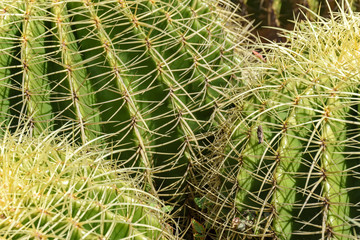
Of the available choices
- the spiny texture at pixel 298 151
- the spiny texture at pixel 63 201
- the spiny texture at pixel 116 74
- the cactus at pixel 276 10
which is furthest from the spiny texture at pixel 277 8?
the spiny texture at pixel 63 201

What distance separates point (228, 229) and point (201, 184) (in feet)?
1.12

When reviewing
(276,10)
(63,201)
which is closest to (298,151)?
(63,201)

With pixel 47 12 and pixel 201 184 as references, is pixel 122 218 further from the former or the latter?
pixel 47 12

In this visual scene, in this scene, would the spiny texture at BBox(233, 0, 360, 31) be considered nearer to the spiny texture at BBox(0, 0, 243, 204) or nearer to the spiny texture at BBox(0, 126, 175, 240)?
the spiny texture at BBox(0, 0, 243, 204)

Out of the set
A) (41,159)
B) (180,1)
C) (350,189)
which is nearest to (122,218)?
(41,159)

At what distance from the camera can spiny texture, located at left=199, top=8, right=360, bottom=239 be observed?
58.9 inches

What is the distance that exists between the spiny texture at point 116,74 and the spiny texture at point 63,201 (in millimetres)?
338

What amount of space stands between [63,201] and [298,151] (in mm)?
681

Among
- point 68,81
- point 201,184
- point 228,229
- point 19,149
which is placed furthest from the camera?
point 201,184

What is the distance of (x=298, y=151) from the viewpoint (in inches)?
62.0

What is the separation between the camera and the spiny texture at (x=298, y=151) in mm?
1497

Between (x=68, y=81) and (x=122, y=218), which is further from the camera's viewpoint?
(x=68, y=81)

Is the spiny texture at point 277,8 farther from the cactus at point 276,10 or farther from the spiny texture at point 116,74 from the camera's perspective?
the spiny texture at point 116,74

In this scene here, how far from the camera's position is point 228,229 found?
1.72 m
